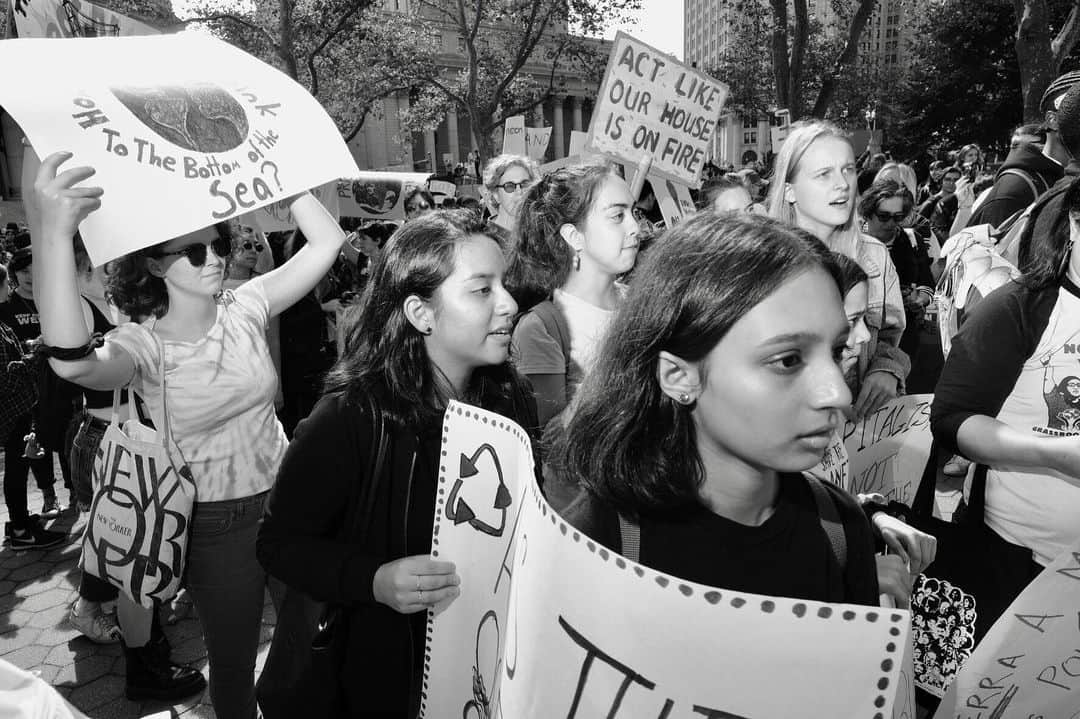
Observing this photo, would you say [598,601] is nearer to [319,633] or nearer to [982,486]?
[319,633]

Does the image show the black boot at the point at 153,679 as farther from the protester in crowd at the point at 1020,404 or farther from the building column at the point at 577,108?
the building column at the point at 577,108

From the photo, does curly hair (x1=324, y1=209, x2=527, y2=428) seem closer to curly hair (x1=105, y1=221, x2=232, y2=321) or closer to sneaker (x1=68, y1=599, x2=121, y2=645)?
curly hair (x1=105, y1=221, x2=232, y2=321)

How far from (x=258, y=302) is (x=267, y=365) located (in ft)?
0.79

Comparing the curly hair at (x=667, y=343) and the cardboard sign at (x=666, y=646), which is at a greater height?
the curly hair at (x=667, y=343)

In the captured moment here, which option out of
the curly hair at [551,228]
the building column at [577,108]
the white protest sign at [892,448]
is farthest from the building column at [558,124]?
the white protest sign at [892,448]

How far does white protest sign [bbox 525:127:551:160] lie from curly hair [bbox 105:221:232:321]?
28.6 feet

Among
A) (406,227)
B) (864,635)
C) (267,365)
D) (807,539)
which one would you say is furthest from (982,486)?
(267,365)

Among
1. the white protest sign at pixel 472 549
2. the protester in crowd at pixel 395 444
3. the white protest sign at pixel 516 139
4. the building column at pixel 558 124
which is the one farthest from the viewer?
the building column at pixel 558 124

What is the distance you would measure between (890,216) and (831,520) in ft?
14.1

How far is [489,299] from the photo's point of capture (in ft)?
6.46

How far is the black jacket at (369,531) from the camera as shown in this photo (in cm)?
168

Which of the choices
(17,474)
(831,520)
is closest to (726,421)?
(831,520)

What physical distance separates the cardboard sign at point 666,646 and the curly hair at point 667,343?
16cm

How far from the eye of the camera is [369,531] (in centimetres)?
173
